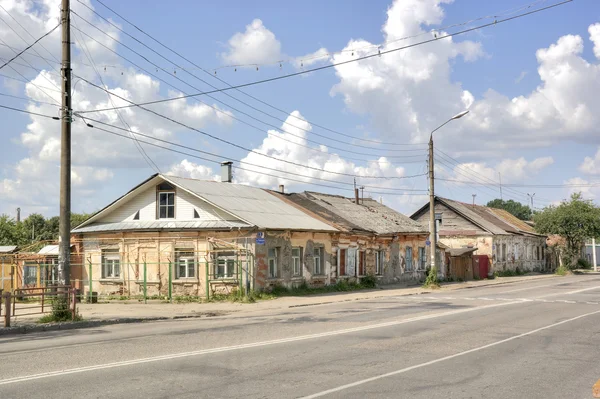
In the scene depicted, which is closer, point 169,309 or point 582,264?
point 169,309

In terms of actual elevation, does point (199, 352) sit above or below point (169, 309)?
above

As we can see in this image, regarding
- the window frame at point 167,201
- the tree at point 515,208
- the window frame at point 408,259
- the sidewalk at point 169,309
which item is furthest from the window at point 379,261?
the tree at point 515,208

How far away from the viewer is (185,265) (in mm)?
29109

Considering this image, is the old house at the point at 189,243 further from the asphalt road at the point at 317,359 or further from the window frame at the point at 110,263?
the asphalt road at the point at 317,359

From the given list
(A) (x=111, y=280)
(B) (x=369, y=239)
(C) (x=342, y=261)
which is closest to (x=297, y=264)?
(C) (x=342, y=261)

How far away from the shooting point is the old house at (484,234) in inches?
2157

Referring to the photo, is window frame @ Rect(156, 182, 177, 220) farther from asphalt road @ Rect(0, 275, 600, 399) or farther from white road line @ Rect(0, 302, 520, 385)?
white road line @ Rect(0, 302, 520, 385)

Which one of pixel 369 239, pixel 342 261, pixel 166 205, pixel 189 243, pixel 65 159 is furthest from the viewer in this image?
pixel 369 239

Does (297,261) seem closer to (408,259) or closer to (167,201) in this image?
(167,201)

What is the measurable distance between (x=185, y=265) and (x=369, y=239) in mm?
12223

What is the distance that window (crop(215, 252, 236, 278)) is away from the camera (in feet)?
92.6

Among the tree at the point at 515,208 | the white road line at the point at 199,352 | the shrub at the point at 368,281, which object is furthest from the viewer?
the tree at the point at 515,208

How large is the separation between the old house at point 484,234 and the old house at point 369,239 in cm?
1007

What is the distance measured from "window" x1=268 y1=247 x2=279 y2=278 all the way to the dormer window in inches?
195
